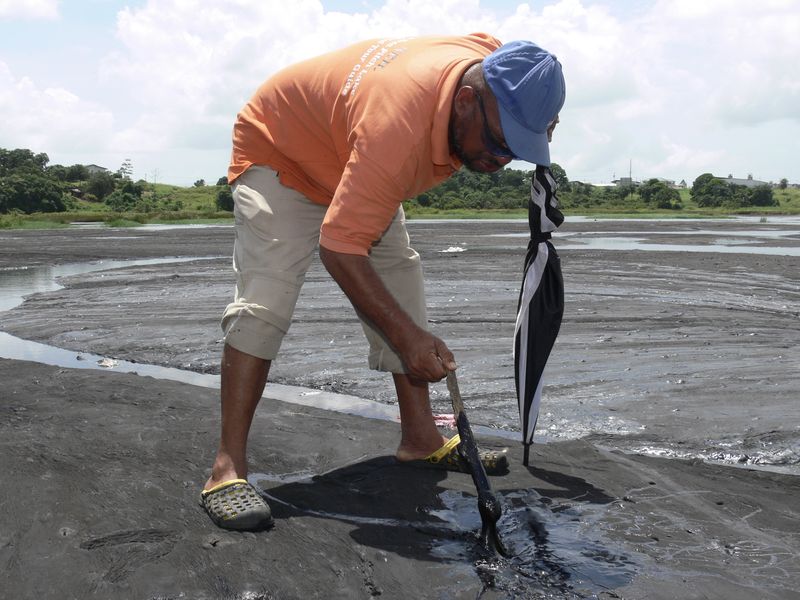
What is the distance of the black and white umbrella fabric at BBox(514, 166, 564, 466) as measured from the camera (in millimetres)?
4004

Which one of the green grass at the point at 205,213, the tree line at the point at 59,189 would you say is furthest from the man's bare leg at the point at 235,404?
the tree line at the point at 59,189

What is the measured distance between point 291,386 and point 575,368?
2.02 meters

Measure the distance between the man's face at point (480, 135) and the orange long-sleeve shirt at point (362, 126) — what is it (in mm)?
55

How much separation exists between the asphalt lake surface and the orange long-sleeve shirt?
1.18m

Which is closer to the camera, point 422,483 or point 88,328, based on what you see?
point 422,483

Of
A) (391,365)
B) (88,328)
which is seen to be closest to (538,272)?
(391,365)

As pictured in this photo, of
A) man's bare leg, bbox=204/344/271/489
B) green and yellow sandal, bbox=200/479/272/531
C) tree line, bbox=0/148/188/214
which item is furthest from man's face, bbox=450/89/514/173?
tree line, bbox=0/148/188/214

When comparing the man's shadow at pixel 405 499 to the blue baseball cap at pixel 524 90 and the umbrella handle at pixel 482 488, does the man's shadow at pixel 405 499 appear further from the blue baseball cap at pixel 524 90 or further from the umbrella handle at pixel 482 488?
the blue baseball cap at pixel 524 90

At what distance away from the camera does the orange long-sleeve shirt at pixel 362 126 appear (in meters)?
2.98

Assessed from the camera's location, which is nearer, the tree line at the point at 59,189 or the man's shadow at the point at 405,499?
the man's shadow at the point at 405,499

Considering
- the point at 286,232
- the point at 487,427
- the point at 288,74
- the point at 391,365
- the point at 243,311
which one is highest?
the point at 288,74

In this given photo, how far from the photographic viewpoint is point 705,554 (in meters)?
3.32

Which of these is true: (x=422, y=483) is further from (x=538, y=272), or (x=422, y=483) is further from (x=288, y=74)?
(x=288, y=74)

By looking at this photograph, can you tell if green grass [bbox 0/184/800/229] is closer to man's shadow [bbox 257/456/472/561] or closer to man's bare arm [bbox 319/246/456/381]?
man's shadow [bbox 257/456/472/561]
